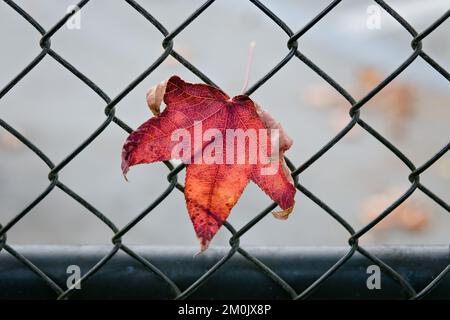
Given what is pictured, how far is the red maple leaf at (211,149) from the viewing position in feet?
3.04

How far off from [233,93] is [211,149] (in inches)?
81.9

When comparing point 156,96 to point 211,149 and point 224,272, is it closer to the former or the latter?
point 211,149

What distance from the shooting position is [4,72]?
306cm

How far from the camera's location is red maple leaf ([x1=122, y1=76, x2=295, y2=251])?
3.04ft

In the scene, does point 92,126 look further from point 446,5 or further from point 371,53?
point 446,5

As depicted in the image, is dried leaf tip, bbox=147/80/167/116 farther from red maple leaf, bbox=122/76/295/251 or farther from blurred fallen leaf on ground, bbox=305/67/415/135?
blurred fallen leaf on ground, bbox=305/67/415/135

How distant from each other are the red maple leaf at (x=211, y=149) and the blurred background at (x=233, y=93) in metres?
1.33

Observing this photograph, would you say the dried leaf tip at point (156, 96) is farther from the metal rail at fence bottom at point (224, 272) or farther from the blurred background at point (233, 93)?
the blurred background at point (233, 93)

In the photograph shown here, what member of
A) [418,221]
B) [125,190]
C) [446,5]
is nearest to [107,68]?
[125,190]

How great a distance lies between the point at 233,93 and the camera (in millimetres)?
3014

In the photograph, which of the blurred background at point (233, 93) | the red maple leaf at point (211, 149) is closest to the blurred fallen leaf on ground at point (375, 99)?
the blurred background at point (233, 93)

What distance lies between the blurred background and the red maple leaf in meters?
1.33

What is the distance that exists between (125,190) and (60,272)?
1337 millimetres

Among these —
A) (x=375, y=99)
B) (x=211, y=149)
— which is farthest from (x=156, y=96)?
(x=375, y=99)
